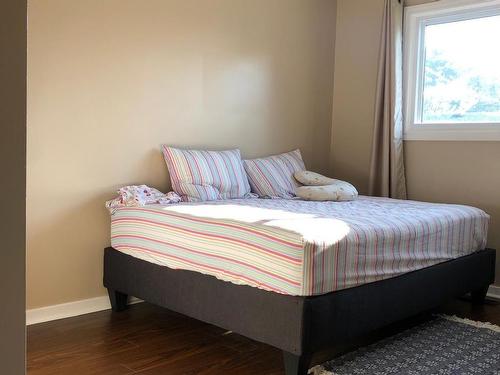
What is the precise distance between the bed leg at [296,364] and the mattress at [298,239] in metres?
0.25

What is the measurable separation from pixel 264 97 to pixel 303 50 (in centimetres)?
58

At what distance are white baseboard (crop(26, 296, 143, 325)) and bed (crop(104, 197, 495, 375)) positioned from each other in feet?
0.28

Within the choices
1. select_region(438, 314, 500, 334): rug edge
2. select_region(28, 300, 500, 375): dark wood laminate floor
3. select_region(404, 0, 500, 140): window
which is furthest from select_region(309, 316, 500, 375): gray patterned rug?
select_region(404, 0, 500, 140): window

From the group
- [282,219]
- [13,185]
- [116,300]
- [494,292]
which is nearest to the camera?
[13,185]

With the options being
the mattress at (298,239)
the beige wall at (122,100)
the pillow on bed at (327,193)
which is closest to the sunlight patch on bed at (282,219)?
the mattress at (298,239)

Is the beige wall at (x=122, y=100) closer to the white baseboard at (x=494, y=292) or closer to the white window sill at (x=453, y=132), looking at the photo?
the white window sill at (x=453, y=132)

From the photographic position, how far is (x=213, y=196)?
330 cm

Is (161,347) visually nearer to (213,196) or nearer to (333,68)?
(213,196)

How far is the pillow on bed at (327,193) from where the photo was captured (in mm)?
3479

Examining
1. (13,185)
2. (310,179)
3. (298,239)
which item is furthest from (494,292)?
(13,185)

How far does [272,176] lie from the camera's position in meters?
3.72

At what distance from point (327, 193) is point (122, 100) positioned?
140 centimetres

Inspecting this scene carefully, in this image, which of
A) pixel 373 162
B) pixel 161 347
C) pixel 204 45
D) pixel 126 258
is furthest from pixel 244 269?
pixel 373 162

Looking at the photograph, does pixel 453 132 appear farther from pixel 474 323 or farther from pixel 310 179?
pixel 474 323
